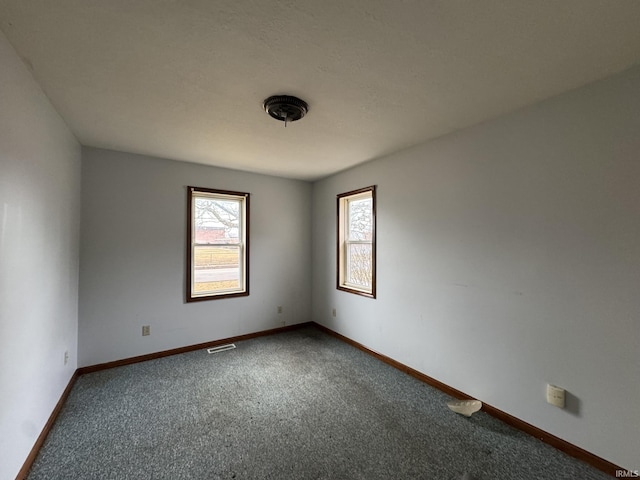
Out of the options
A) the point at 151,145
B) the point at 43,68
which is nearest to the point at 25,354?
the point at 43,68

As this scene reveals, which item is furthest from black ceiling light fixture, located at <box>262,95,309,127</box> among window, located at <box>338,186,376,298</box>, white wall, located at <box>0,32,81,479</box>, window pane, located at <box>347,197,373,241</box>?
window pane, located at <box>347,197,373,241</box>

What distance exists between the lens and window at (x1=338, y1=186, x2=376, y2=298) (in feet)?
11.3

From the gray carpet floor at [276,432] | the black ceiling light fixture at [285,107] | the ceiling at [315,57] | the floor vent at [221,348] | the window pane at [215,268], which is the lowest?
the gray carpet floor at [276,432]

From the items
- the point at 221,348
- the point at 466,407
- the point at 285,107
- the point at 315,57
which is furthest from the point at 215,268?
the point at 466,407

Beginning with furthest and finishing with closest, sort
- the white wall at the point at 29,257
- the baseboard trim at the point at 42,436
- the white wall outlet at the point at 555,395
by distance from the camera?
the white wall outlet at the point at 555,395 < the baseboard trim at the point at 42,436 < the white wall at the point at 29,257

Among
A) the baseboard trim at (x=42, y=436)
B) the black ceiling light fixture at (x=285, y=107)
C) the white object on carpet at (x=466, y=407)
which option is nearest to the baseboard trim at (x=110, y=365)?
the baseboard trim at (x=42, y=436)

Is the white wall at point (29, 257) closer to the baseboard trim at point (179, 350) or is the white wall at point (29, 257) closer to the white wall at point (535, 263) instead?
the baseboard trim at point (179, 350)

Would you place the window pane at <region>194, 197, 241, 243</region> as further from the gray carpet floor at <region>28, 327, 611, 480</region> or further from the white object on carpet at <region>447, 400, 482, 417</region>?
the white object on carpet at <region>447, 400, 482, 417</region>

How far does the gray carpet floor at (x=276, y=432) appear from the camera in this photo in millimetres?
1655

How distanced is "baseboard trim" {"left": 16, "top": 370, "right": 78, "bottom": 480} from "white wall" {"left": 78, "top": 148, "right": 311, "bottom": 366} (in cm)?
52

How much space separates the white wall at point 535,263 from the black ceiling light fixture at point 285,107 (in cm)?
143

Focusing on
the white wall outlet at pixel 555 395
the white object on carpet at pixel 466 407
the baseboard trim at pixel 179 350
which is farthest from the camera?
the baseboard trim at pixel 179 350

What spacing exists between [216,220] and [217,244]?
34cm

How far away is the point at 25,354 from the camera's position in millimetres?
1659
